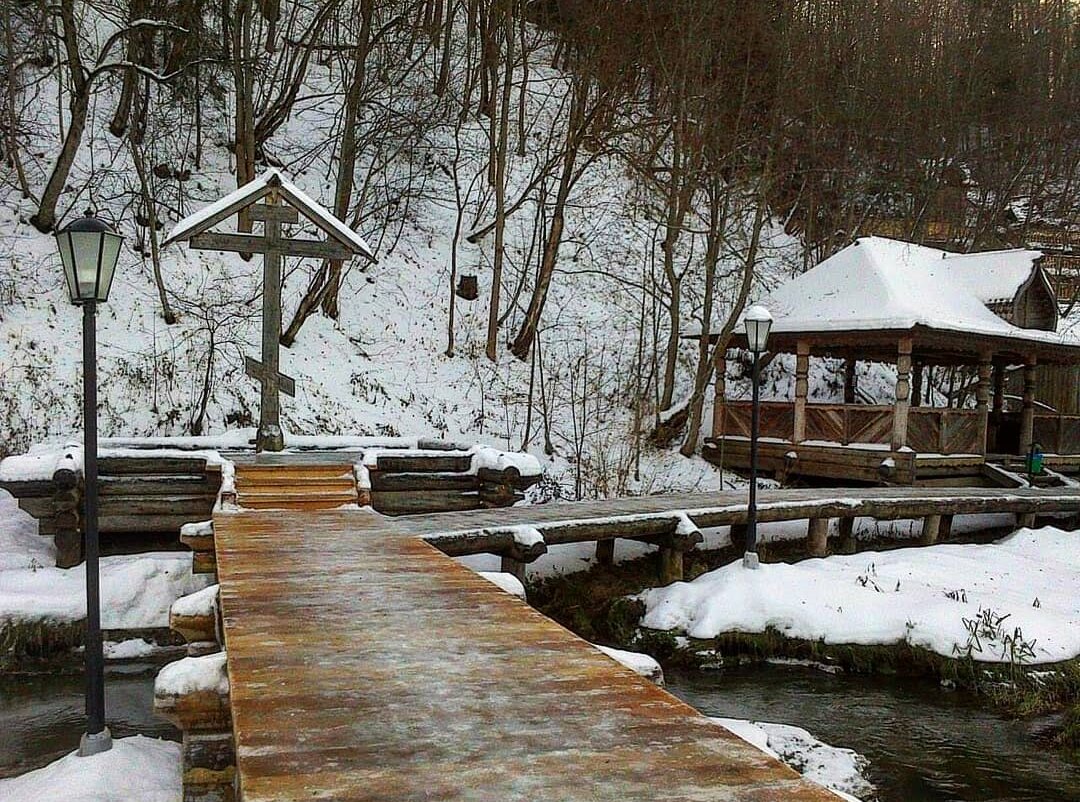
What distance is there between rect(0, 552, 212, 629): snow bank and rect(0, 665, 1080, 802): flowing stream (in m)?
0.70

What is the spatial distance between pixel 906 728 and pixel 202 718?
6.10 m

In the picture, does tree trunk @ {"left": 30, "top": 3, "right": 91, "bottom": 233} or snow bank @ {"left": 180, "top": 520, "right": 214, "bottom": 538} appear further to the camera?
tree trunk @ {"left": 30, "top": 3, "right": 91, "bottom": 233}

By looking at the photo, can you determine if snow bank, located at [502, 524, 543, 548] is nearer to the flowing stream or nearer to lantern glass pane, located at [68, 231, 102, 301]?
the flowing stream

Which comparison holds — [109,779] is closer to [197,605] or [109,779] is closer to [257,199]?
[197,605]

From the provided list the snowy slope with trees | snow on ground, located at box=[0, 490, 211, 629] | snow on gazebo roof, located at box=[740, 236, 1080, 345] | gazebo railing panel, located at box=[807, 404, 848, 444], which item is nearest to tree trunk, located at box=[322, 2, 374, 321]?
the snowy slope with trees

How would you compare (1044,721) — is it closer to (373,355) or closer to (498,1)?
(373,355)

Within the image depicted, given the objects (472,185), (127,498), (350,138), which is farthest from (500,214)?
(127,498)

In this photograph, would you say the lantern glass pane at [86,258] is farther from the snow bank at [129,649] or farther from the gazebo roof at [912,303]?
the gazebo roof at [912,303]

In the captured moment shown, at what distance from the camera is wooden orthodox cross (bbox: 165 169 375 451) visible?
9812mm

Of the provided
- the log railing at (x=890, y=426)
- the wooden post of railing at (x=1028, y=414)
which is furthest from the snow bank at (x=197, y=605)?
the wooden post of railing at (x=1028, y=414)

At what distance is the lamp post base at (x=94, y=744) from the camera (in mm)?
5672

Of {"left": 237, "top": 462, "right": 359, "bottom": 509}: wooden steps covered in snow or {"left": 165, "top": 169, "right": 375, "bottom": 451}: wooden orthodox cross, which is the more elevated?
{"left": 165, "top": 169, "right": 375, "bottom": 451}: wooden orthodox cross

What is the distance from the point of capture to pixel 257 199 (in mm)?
10016

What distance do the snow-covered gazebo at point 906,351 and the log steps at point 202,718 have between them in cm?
1322
